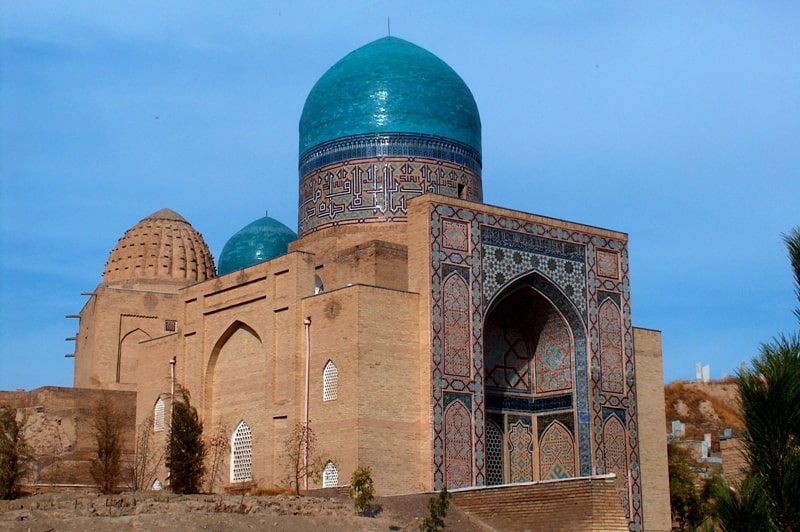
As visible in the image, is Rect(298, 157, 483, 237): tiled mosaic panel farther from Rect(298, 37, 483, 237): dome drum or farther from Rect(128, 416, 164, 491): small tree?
Rect(128, 416, 164, 491): small tree

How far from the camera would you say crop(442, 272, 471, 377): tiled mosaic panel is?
15.8 metres

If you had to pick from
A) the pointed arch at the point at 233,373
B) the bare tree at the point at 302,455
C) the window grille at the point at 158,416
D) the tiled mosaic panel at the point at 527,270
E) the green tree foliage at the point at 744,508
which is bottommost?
the green tree foliage at the point at 744,508

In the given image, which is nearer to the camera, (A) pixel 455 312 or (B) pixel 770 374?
(B) pixel 770 374

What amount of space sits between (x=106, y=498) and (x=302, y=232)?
7196mm

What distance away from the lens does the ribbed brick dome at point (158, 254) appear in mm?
23516

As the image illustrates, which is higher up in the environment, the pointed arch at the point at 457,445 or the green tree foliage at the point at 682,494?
the pointed arch at the point at 457,445

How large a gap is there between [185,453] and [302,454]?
160 centimetres

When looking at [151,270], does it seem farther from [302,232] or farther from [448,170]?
[448,170]

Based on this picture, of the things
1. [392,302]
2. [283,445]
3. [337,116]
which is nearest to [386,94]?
[337,116]

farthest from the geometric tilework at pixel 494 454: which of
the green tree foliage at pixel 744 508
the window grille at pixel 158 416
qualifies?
the green tree foliage at pixel 744 508

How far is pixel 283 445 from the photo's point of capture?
53.2 feet

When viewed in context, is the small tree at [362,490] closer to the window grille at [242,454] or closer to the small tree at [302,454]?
the small tree at [302,454]

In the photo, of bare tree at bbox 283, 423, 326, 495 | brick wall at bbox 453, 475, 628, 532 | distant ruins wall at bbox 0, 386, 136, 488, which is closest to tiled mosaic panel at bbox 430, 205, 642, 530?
brick wall at bbox 453, 475, 628, 532

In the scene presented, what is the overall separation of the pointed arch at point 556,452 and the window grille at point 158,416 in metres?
6.08
